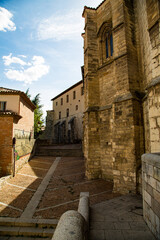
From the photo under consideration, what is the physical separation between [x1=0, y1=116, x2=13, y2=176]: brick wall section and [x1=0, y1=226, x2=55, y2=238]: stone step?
584cm

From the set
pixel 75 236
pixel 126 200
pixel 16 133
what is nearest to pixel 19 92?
pixel 16 133

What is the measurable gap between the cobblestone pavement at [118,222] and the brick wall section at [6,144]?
8.07 meters

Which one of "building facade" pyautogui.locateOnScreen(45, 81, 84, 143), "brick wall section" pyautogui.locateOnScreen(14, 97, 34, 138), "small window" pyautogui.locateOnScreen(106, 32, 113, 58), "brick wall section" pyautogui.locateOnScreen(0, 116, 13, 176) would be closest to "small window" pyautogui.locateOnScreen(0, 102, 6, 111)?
"brick wall section" pyautogui.locateOnScreen(14, 97, 34, 138)

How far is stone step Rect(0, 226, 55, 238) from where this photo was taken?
14.2ft

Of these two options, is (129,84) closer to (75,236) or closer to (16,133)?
(75,236)

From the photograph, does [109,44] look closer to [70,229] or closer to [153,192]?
[153,192]

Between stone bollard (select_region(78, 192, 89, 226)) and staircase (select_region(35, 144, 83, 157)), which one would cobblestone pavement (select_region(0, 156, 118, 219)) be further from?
staircase (select_region(35, 144, 83, 157))

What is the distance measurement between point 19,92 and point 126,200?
11963 mm

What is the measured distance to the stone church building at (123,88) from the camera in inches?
196

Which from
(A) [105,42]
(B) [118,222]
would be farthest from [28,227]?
(A) [105,42]

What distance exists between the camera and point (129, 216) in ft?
12.5

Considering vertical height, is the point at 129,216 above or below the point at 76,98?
below

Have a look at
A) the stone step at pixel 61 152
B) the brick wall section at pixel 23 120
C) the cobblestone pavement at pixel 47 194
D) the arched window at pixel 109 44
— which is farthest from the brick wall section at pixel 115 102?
the stone step at pixel 61 152

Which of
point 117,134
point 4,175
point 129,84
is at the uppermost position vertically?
point 129,84
